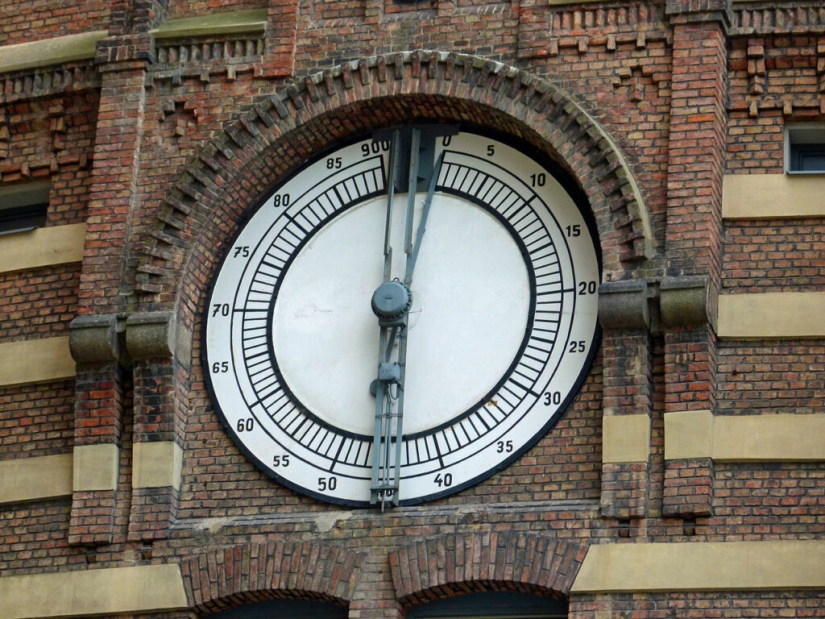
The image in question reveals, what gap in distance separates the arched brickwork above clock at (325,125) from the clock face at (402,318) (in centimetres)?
18

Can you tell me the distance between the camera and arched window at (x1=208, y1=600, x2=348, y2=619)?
62.9ft

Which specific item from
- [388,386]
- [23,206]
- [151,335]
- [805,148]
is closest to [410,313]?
[388,386]

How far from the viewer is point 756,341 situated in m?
18.9

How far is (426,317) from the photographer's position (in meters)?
19.8

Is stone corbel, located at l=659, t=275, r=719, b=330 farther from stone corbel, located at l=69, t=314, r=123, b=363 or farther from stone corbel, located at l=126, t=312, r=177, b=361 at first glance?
stone corbel, located at l=69, t=314, r=123, b=363

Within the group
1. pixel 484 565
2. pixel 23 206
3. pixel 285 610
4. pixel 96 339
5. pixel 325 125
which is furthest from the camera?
pixel 23 206

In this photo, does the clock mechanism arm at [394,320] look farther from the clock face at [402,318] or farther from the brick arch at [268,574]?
the brick arch at [268,574]

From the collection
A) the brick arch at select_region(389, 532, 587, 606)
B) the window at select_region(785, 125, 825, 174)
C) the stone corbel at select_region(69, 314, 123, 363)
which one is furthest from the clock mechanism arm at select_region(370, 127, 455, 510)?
the window at select_region(785, 125, 825, 174)

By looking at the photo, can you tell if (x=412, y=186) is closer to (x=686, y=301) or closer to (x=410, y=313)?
(x=410, y=313)

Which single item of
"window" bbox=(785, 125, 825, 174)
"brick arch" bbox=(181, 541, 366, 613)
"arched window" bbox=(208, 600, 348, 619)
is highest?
"window" bbox=(785, 125, 825, 174)

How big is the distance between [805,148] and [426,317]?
3.31 meters

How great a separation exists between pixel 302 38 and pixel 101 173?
203 centimetres

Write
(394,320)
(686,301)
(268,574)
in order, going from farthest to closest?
(394,320) < (268,574) < (686,301)

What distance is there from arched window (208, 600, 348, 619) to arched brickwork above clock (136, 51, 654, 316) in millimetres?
2576
